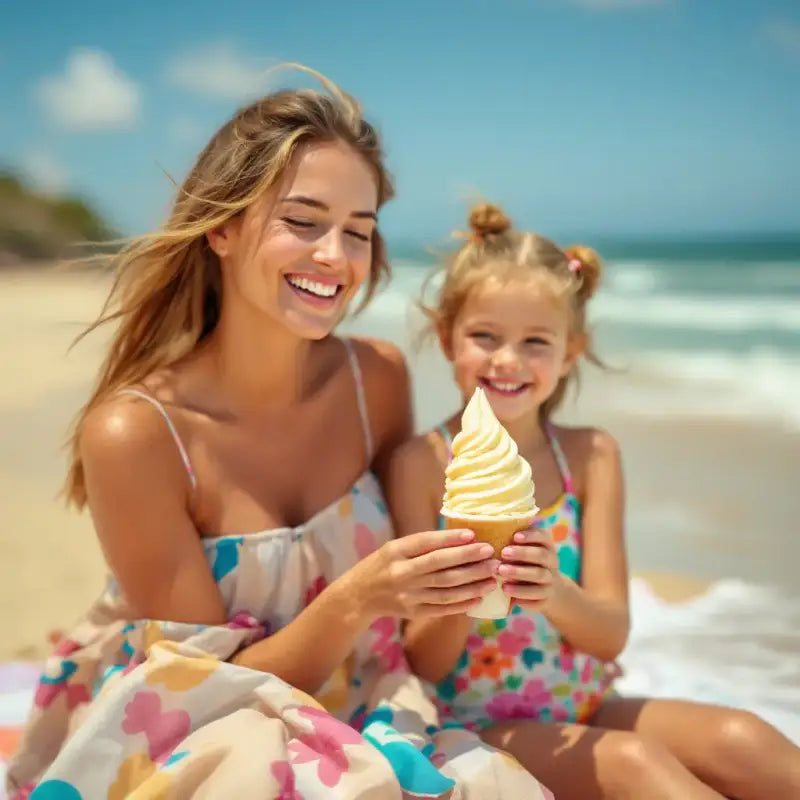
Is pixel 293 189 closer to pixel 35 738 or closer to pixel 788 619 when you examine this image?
pixel 35 738

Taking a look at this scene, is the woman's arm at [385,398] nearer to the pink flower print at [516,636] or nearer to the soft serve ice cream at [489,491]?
the pink flower print at [516,636]

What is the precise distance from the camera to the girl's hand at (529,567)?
A: 2250 millimetres

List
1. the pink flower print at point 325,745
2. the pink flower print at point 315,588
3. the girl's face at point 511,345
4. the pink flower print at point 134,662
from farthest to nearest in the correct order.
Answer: the girl's face at point 511,345 < the pink flower print at point 315,588 < the pink flower print at point 134,662 < the pink flower print at point 325,745

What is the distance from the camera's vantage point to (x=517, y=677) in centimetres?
290

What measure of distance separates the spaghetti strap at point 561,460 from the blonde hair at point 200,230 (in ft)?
3.21

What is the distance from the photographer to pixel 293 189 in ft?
9.03

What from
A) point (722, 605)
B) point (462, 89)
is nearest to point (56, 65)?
point (462, 89)

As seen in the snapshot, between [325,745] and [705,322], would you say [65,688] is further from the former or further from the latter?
[705,322]

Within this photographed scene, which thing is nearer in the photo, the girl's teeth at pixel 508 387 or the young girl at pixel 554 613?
the young girl at pixel 554 613

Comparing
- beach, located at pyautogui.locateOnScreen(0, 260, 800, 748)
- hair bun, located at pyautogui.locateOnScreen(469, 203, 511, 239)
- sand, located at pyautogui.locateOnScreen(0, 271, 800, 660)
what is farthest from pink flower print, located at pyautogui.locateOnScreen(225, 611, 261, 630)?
hair bun, located at pyautogui.locateOnScreen(469, 203, 511, 239)

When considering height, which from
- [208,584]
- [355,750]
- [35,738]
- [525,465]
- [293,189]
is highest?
[293,189]

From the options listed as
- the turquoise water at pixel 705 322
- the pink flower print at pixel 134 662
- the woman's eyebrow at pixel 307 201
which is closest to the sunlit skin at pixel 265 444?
A: the woman's eyebrow at pixel 307 201

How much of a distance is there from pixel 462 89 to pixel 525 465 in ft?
130

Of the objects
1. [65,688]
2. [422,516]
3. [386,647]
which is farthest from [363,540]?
[65,688]
